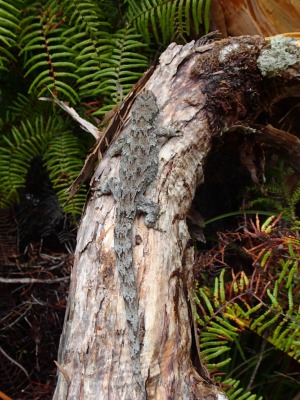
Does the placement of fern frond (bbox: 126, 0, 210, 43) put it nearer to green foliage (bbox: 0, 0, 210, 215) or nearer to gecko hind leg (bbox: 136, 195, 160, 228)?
green foliage (bbox: 0, 0, 210, 215)

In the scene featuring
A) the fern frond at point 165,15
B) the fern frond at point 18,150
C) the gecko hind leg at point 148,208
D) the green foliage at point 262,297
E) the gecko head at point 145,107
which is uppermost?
the fern frond at point 165,15

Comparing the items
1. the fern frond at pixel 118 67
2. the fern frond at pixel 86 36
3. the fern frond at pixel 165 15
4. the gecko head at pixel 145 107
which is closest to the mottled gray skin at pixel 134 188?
the gecko head at pixel 145 107

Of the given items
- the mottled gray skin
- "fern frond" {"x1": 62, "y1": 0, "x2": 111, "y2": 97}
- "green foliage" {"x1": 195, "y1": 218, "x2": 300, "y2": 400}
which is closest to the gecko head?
the mottled gray skin

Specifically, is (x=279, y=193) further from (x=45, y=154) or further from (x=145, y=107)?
(x=45, y=154)

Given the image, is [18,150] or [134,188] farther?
[18,150]

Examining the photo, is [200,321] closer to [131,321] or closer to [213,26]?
[131,321]

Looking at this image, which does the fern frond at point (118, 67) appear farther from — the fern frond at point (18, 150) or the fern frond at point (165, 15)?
the fern frond at point (18, 150)

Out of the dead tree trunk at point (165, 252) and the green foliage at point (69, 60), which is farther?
the green foliage at point (69, 60)

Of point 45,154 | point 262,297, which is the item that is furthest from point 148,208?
point 45,154
